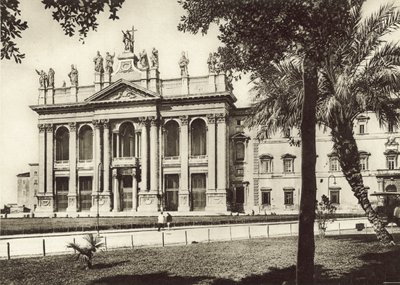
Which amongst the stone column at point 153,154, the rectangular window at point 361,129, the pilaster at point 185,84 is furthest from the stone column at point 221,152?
the rectangular window at point 361,129

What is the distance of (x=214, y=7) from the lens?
9484 mm

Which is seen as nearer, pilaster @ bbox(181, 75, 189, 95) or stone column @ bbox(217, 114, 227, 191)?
stone column @ bbox(217, 114, 227, 191)

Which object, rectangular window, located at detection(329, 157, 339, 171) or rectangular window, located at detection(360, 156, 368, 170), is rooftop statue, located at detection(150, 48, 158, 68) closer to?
rectangular window, located at detection(329, 157, 339, 171)

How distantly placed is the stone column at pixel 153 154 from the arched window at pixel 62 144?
1099cm

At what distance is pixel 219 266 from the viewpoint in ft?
46.2

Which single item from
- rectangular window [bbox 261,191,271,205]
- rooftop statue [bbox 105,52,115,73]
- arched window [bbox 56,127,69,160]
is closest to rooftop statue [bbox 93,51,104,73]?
rooftop statue [bbox 105,52,115,73]

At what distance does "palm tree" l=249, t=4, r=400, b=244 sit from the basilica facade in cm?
3007

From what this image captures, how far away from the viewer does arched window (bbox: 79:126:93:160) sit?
5234cm

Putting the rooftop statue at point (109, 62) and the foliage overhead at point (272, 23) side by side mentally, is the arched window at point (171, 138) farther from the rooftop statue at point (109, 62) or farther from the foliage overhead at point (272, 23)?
the foliage overhead at point (272, 23)

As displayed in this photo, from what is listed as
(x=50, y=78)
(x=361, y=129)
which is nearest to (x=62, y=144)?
(x=50, y=78)

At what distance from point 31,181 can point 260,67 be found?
52.2 m

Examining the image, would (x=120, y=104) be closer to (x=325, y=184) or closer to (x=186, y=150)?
(x=186, y=150)

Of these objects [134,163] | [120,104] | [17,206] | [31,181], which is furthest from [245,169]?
[17,206]

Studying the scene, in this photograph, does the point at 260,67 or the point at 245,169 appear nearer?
the point at 260,67
